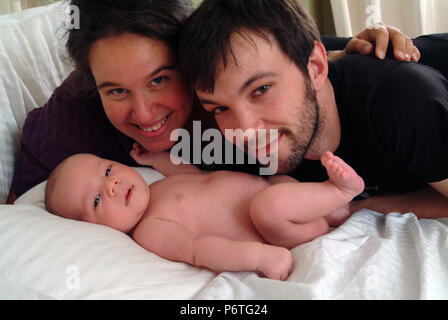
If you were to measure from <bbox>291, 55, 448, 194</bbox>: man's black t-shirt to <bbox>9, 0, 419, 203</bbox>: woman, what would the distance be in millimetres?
101

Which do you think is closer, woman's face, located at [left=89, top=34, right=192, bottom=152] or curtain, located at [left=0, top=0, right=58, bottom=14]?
woman's face, located at [left=89, top=34, right=192, bottom=152]

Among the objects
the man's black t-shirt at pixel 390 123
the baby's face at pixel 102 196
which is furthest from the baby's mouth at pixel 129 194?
the man's black t-shirt at pixel 390 123

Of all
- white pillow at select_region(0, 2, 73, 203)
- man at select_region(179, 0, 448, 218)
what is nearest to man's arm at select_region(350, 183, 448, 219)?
man at select_region(179, 0, 448, 218)

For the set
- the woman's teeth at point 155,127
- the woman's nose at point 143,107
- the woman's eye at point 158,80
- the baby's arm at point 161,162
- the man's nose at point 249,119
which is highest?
the woman's eye at point 158,80

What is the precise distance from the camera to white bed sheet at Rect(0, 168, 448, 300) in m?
0.68

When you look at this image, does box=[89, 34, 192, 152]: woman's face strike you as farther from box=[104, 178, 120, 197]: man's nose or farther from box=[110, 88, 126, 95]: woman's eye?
box=[104, 178, 120, 197]: man's nose

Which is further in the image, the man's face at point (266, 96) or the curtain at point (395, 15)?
the curtain at point (395, 15)

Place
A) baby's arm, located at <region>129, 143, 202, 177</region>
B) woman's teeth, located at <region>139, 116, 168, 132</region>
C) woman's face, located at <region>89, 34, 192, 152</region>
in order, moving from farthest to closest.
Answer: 1. baby's arm, located at <region>129, 143, 202, 177</region>
2. woman's teeth, located at <region>139, 116, 168, 132</region>
3. woman's face, located at <region>89, 34, 192, 152</region>

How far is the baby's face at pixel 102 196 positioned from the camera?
Answer: 1.00 metres

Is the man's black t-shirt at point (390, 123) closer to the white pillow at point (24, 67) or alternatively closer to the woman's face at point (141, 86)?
the woman's face at point (141, 86)

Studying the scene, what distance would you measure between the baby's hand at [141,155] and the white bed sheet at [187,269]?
0.41 meters

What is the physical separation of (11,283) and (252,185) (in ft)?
2.01
